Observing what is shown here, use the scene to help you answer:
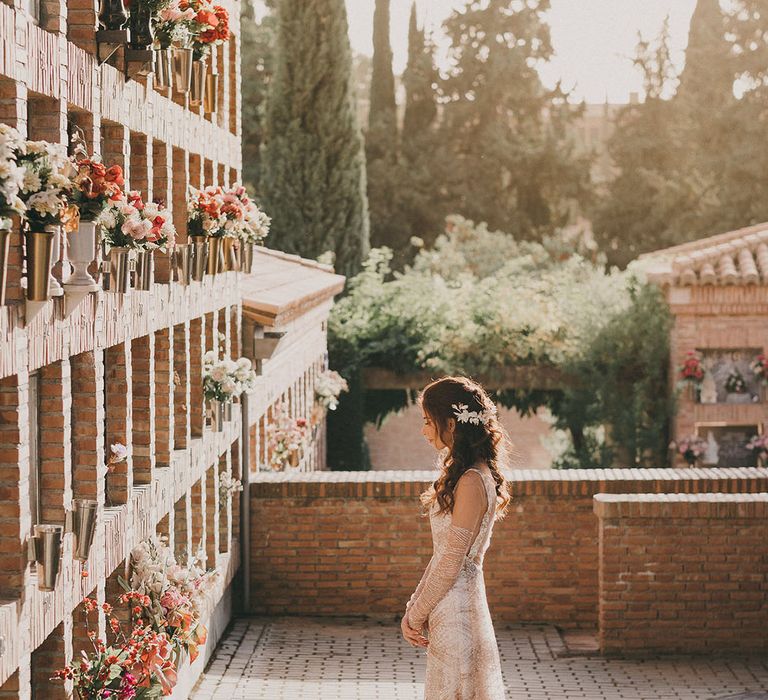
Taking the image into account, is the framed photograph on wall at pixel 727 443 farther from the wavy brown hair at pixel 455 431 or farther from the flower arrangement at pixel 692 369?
the wavy brown hair at pixel 455 431

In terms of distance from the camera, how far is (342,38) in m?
25.9

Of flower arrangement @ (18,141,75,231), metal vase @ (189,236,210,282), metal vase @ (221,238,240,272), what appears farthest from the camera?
metal vase @ (221,238,240,272)

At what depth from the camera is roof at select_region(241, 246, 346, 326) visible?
12281 millimetres

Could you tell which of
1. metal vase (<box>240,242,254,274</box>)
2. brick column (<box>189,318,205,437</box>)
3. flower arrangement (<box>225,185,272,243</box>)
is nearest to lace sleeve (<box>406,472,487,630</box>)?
flower arrangement (<box>225,185,272,243</box>)

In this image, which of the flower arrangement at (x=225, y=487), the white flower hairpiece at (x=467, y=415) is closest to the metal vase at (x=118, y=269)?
the white flower hairpiece at (x=467, y=415)

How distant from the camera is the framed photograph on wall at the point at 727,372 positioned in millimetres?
17703

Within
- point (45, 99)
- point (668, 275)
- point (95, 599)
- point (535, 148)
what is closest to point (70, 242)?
point (45, 99)

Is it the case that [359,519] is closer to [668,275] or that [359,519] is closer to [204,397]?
[204,397]

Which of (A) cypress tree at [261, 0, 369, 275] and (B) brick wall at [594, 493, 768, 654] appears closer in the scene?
(B) brick wall at [594, 493, 768, 654]

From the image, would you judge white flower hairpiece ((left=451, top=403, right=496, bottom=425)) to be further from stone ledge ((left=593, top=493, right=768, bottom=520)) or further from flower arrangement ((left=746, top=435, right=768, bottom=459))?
flower arrangement ((left=746, top=435, right=768, bottom=459))

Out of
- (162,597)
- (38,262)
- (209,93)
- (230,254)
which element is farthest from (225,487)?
(38,262)

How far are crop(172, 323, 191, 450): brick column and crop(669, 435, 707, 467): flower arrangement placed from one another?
31.7 feet

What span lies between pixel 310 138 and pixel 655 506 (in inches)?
681

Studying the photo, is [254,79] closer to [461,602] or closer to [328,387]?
[328,387]
